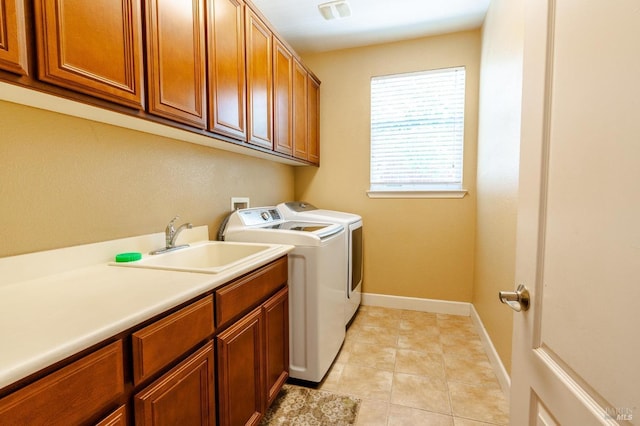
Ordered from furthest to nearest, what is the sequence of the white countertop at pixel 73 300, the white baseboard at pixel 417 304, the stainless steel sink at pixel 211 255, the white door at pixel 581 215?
the white baseboard at pixel 417 304 → the stainless steel sink at pixel 211 255 → the white countertop at pixel 73 300 → the white door at pixel 581 215

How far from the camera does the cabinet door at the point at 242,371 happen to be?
3.53 ft

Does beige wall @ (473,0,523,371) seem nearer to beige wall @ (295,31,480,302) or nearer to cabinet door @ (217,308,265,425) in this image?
beige wall @ (295,31,480,302)

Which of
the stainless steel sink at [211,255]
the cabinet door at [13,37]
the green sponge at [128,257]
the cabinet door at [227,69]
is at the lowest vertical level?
the stainless steel sink at [211,255]

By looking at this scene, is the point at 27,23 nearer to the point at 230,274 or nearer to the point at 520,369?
the point at 230,274

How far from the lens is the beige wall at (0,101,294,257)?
96 cm

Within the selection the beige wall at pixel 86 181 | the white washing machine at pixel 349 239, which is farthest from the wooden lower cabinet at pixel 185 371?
the white washing machine at pixel 349 239

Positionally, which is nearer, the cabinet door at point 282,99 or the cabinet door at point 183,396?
the cabinet door at point 183,396

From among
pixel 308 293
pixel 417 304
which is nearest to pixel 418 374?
pixel 308 293

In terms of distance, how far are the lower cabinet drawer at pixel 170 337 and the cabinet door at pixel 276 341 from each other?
0.42 meters

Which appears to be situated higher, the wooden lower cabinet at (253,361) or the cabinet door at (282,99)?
the cabinet door at (282,99)

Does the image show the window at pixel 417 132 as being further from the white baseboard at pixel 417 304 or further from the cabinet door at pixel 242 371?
the cabinet door at pixel 242 371

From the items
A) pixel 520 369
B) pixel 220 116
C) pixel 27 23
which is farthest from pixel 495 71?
pixel 27 23

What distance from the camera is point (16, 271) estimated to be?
95 centimetres

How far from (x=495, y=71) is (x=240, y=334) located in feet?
7.38
